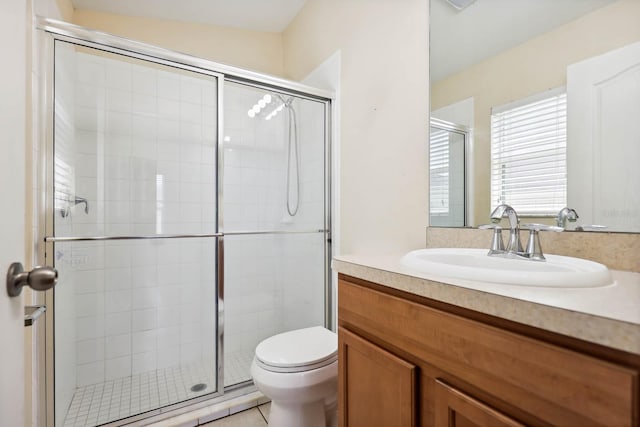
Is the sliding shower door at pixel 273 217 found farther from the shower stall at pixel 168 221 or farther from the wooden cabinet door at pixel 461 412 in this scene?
the wooden cabinet door at pixel 461 412

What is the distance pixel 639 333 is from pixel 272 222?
1971mm

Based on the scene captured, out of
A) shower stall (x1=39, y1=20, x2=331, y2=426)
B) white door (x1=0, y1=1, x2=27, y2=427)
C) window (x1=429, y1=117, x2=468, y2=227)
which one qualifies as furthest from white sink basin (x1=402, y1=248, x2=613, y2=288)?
shower stall (x1=39, y1=20, x2=331, y2=426)

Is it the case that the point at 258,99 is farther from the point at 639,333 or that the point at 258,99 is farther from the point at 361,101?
the point at 639,333

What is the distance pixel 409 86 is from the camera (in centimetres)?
150

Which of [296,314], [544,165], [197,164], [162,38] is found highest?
[162,38]

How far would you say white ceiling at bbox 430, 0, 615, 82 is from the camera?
104 centimetres

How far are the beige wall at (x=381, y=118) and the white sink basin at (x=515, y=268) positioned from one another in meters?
0.36

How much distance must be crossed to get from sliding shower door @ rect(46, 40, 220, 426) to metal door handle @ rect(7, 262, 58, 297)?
960mm

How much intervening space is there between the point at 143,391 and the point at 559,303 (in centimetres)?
204

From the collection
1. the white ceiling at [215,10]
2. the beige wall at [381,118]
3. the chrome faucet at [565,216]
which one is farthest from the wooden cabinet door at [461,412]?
the white ceiling at [215,10]

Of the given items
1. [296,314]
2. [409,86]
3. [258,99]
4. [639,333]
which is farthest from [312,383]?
[258,99]

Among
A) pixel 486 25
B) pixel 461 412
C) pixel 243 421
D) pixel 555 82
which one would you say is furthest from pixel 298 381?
pixel 486 25

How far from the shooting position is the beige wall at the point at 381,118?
146cm

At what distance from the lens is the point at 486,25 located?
49.4 inches
